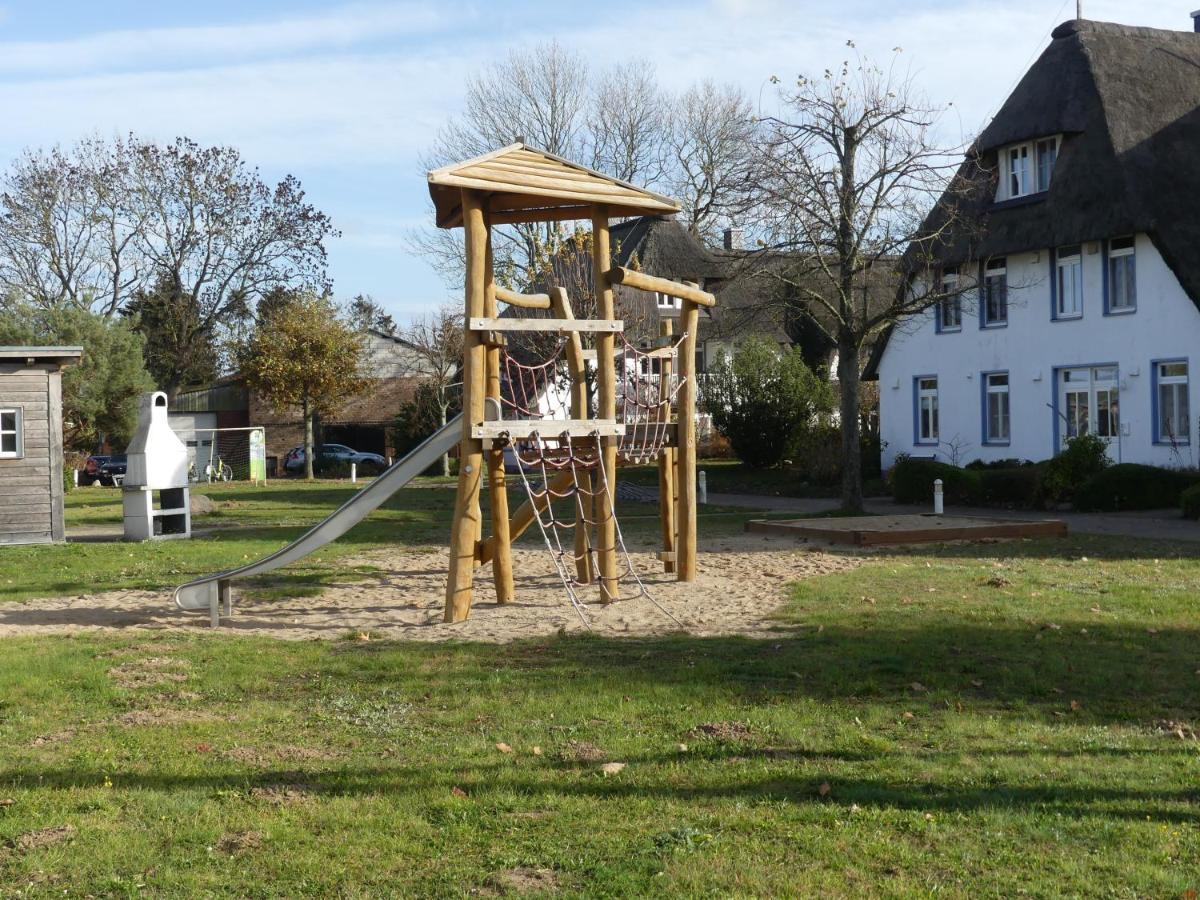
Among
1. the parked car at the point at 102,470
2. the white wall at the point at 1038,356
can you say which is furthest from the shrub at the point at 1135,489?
the parked car at the point at 102,470

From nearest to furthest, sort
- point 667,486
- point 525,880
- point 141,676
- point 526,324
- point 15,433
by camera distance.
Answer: point 525,880 < point 141,676 < point 526,324 < point 667,486 < point 15,433

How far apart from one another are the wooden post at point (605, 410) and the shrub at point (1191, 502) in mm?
13776

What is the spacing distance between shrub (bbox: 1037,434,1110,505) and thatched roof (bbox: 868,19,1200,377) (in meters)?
4.16

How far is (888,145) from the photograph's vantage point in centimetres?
2250

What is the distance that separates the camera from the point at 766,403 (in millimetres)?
38312

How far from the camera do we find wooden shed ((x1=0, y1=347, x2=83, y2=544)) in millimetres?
21594

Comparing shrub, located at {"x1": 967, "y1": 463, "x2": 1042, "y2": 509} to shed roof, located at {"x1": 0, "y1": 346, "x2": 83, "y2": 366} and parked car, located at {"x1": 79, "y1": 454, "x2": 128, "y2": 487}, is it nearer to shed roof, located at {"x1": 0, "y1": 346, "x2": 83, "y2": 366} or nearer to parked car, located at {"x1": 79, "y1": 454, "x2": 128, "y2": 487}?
shed roof, located at {"x1": 0, "y1": 346, "x2": 83, "y2": 366}

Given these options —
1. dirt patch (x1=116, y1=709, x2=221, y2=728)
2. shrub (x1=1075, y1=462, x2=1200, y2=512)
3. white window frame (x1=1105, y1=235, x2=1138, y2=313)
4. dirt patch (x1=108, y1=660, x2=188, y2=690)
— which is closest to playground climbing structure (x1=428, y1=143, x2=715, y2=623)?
dirt patch (x1=108, y1=660, x2=188, y2=690)

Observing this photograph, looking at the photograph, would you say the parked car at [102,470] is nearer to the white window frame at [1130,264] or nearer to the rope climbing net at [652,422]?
the white window frame at [1130,264]

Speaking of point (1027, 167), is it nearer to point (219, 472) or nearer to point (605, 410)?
point (605, 410)

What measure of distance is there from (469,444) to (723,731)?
5.16 meters

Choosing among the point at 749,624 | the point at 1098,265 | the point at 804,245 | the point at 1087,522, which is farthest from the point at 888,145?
the point at 749,624

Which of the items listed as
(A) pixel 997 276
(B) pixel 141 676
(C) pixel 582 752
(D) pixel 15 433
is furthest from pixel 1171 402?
(C) pixel 582 752

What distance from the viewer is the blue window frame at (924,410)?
34969mm
